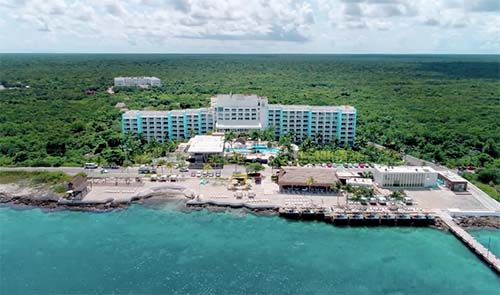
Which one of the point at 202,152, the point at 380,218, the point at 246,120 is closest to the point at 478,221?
the point at 380,218

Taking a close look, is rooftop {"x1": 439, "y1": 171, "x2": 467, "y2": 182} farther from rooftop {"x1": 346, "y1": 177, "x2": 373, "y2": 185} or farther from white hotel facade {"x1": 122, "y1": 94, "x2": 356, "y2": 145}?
white hotel facade {"x1": 122, "y1": 94, "x2": 356, "y2": 145}

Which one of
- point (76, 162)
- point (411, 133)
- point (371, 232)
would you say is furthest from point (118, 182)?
point (411, 133)

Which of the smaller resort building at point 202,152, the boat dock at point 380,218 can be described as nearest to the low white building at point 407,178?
the boat dock at point 380,218

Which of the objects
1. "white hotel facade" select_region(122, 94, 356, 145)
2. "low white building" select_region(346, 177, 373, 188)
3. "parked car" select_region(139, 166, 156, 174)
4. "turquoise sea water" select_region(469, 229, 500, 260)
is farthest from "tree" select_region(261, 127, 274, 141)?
"turquoise sea water" select_region(469, 229, 500, 260)

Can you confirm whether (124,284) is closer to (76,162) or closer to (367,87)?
(76,162)

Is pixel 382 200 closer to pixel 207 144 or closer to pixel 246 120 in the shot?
pixel 207 144

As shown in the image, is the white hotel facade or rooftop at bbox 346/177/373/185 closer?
rooftop at bbox 346/177/373/185
